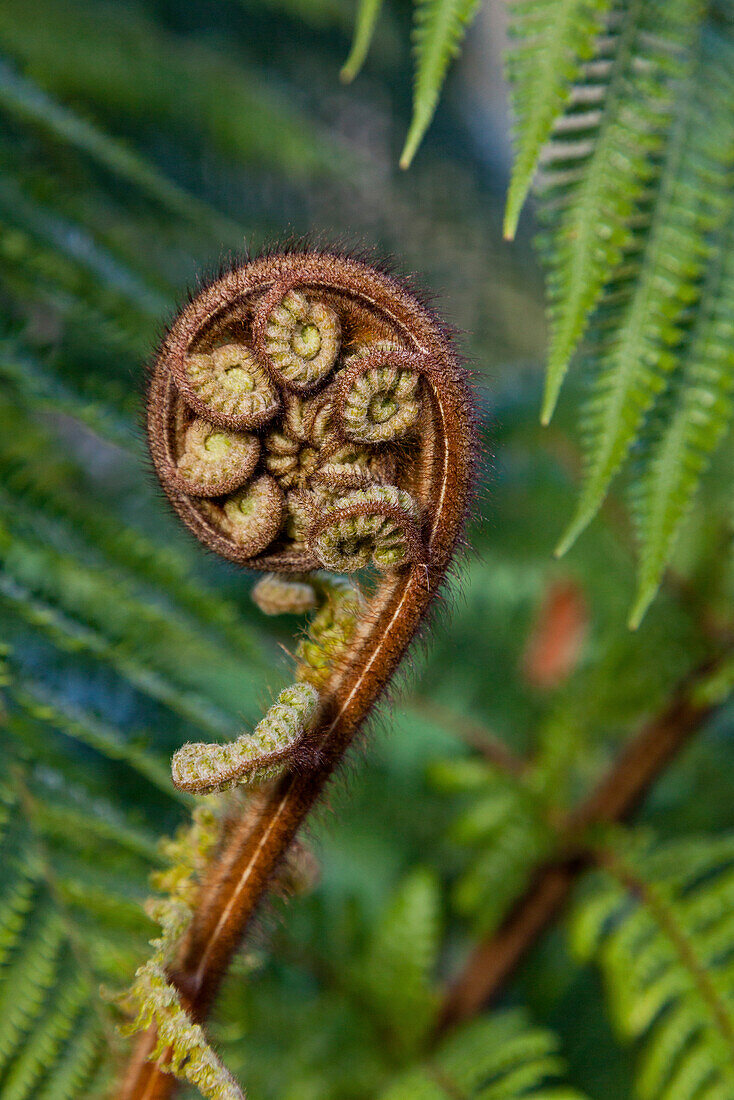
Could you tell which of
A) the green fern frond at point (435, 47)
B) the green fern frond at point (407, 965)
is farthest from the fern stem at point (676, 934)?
the green fern frond at point (435, 47)

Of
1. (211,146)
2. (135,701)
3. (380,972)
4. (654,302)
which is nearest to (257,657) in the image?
(135,701)

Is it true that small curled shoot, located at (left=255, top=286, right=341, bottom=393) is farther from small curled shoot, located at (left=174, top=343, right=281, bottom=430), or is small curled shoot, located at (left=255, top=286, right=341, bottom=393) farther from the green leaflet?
the green leaflet

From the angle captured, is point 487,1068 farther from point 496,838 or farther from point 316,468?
point 316,468

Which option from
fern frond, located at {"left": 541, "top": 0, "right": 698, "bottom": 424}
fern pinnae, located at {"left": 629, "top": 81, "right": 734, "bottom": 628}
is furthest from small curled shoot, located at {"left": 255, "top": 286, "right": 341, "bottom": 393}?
fern pinnae, located at {"left": 629, "top": 81, "right": 734, "bottom": 628}

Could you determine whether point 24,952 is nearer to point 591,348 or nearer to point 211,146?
point 591,348

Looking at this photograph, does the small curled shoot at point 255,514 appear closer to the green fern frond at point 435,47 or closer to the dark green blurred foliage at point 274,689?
the dark green blurred foliage at point 274,689

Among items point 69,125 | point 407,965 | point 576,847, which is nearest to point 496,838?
point 576,847
